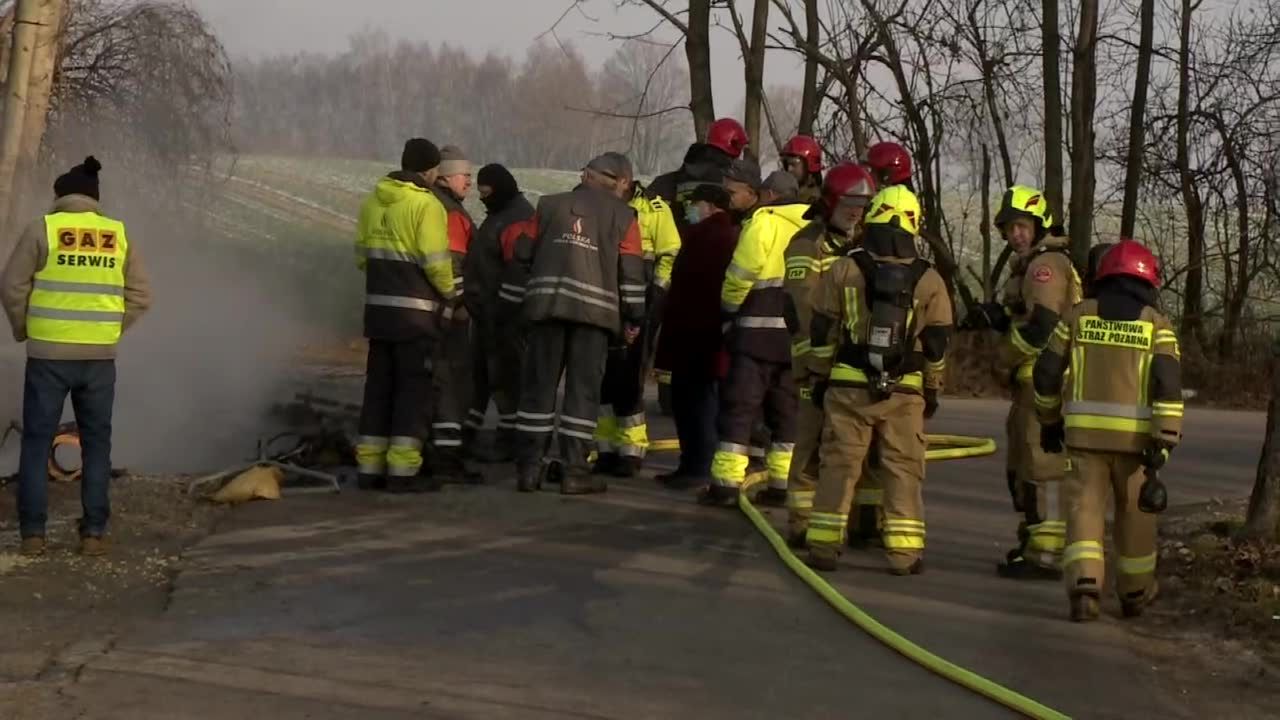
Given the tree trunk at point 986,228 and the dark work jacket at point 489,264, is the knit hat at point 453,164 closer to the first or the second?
the dark work jacket at point 489,264

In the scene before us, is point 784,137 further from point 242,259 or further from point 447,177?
point 447,177

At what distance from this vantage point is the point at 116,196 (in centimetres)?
2241

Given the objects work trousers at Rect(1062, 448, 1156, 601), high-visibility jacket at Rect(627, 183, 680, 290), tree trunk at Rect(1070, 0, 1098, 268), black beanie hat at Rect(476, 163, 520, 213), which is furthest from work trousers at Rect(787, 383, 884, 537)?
tree trunk at Rect(1070, 0, 1098, 268)

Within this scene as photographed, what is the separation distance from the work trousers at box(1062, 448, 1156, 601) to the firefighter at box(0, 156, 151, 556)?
458cm

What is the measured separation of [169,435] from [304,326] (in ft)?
49.8

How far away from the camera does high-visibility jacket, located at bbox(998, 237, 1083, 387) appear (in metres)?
7.73

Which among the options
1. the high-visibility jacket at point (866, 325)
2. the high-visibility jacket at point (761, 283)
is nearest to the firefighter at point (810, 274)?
the high-visibility jacket at point (866, 325)

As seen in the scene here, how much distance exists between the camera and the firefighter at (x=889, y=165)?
8812 mm

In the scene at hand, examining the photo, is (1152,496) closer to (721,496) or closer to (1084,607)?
(1084,607)

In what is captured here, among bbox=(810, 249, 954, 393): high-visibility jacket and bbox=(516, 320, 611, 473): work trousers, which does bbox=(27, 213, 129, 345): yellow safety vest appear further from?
bbox=(810, 249, 954, 393): high-visibility jacket

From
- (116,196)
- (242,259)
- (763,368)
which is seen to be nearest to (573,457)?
(763,368)

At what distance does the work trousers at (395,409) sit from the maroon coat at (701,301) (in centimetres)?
160

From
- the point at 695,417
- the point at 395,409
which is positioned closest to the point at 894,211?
the point at 695,417

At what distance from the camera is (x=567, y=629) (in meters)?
6.43
